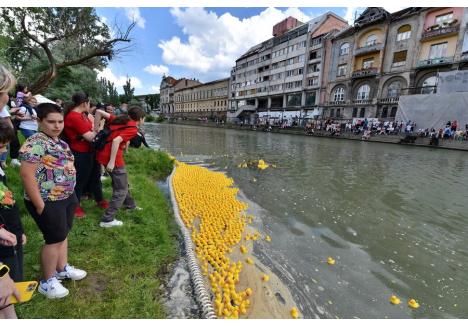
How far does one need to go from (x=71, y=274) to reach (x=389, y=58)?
39852 millimetres

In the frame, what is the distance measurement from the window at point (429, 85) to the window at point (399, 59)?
3.67 meters

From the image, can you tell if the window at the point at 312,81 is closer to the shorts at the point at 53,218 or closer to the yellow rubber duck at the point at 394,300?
the yellow rubber duck at the point at 394,300

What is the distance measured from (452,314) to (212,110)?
7435cm

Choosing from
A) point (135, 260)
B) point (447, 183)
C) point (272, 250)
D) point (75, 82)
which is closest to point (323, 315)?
point (272, 250)

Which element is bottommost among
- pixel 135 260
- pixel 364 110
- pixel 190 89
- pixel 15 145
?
pixel 135 260

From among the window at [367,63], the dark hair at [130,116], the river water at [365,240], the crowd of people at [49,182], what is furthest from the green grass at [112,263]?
the window at [367,63]

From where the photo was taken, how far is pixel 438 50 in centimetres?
2873

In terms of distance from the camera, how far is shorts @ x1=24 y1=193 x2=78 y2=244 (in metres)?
2.24

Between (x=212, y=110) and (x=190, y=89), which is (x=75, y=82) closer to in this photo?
(x=212, y=110)

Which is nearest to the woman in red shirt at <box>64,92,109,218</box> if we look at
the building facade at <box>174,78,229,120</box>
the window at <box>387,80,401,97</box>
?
the window at <box>387,80,401,97</box>

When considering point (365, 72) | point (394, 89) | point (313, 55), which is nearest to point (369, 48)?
point (365, 72)

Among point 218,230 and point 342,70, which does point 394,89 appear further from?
point 218,230

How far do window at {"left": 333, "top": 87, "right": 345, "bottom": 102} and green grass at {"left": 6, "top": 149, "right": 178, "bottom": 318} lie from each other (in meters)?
39.7
